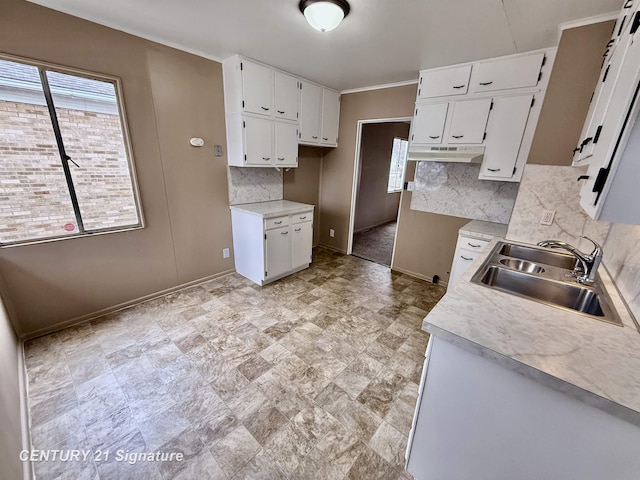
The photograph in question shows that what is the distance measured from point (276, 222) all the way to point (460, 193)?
220 centimetres

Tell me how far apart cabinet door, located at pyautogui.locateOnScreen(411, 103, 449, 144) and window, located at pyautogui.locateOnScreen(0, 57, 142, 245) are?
2.92 m

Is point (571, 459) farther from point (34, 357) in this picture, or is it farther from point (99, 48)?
point (99, 48)

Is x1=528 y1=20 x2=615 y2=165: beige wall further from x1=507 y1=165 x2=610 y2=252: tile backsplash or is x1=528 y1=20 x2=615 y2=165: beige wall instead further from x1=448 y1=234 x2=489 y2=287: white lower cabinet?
x1=448 y1=234 x2=489 y2=287: white lower cabinet

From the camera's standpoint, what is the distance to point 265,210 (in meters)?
3.01

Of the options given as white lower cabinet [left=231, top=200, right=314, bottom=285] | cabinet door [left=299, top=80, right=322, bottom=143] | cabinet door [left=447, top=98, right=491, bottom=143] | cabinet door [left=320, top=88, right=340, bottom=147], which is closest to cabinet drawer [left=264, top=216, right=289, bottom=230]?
→ white lower cabinet [left=231, top=200, right=314, bottom=285]

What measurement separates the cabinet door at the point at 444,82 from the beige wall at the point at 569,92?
0.76 meters

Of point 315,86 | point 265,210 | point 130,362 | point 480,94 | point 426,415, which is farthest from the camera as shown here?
point 315,86

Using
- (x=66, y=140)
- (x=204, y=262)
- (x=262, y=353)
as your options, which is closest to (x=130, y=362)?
(x=262, y=353)

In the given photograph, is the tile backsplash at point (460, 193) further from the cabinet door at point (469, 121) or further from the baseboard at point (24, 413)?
the baseboard at point (24, 413)

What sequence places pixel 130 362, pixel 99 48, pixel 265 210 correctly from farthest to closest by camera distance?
pixel 265 210
pixel 99 48
pixel 130 362

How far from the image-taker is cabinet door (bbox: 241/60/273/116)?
2.67 m

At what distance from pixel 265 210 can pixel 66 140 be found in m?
1.76

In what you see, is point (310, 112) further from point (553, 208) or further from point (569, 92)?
point (553, 208)

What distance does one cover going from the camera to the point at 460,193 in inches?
117
